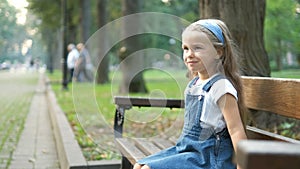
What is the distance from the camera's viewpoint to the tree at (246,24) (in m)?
5.11

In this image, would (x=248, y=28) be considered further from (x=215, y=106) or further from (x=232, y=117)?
(x=232, y=117)

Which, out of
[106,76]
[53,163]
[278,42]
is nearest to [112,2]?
[106,76]

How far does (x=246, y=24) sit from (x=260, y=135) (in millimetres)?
2703

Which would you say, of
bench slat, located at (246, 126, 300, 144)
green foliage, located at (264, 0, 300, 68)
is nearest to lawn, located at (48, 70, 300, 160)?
bench slat, located at (246, 126, 300, 144)

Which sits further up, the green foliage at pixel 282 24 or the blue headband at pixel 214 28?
the green foliage at pixel 282 24

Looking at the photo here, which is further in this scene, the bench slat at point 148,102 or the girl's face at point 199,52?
the bench slat at point 148,102

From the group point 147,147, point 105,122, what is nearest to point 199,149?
point 147,147

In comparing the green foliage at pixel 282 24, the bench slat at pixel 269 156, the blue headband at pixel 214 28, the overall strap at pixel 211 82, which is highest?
the green foliage at pixel 282 24

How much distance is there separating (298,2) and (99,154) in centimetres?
787

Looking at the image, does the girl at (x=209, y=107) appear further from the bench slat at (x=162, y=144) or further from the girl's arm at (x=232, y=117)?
the bench slat at (x=162, y=144)

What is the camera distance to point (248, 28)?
206 inches

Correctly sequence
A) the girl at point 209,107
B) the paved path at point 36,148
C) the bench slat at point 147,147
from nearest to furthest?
1. the girl at point 209,107
2. the bench slat at point 147,147
3. the paved path at point 36,148

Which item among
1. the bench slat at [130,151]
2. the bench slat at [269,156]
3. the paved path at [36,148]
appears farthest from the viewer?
the paved path at [36,148]

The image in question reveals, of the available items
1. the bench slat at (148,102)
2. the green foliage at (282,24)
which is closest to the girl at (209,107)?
the bench slat at (148,102)
